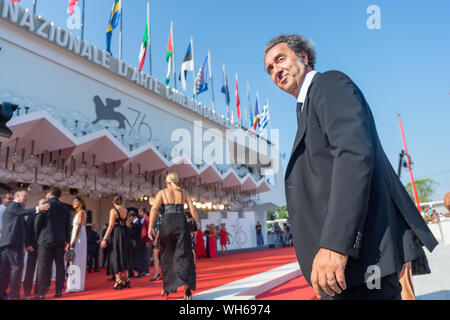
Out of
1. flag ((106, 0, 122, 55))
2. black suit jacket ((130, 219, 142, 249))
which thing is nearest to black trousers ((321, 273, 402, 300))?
black suit jacket ((130, 219, 142, 249))

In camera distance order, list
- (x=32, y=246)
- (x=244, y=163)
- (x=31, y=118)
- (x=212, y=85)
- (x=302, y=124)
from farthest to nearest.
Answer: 1. (x=244, y=163)
2. (x=212, y=85)
3. (x=31, y=118)
4. (x=32, y=246)
5. (x=302, y=124)

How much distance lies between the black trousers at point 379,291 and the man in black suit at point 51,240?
19.6ft

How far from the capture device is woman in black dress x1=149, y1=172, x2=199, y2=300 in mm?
4797

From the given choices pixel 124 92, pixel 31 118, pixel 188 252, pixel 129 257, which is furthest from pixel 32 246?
pixel 124 92

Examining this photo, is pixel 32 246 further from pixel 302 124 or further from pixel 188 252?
pixel 302 124

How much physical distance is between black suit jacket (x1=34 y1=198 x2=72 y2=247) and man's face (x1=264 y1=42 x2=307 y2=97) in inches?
224

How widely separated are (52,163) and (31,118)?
113 inches

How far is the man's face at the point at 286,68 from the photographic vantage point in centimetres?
156

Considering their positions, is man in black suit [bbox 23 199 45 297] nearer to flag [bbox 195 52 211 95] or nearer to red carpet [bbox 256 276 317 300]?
red carpet [bbox 256 276 317 300]

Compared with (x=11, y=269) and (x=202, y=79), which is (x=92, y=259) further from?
(x=202, y=79)

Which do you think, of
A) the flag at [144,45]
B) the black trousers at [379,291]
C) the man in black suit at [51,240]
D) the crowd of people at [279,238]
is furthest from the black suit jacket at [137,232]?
the crowd of people at [279,238]

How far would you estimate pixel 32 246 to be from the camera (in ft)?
21.3

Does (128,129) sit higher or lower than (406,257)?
higher

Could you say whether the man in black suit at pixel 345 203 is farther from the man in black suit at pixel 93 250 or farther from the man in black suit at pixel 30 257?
the man in black suit at pixel 93 250
